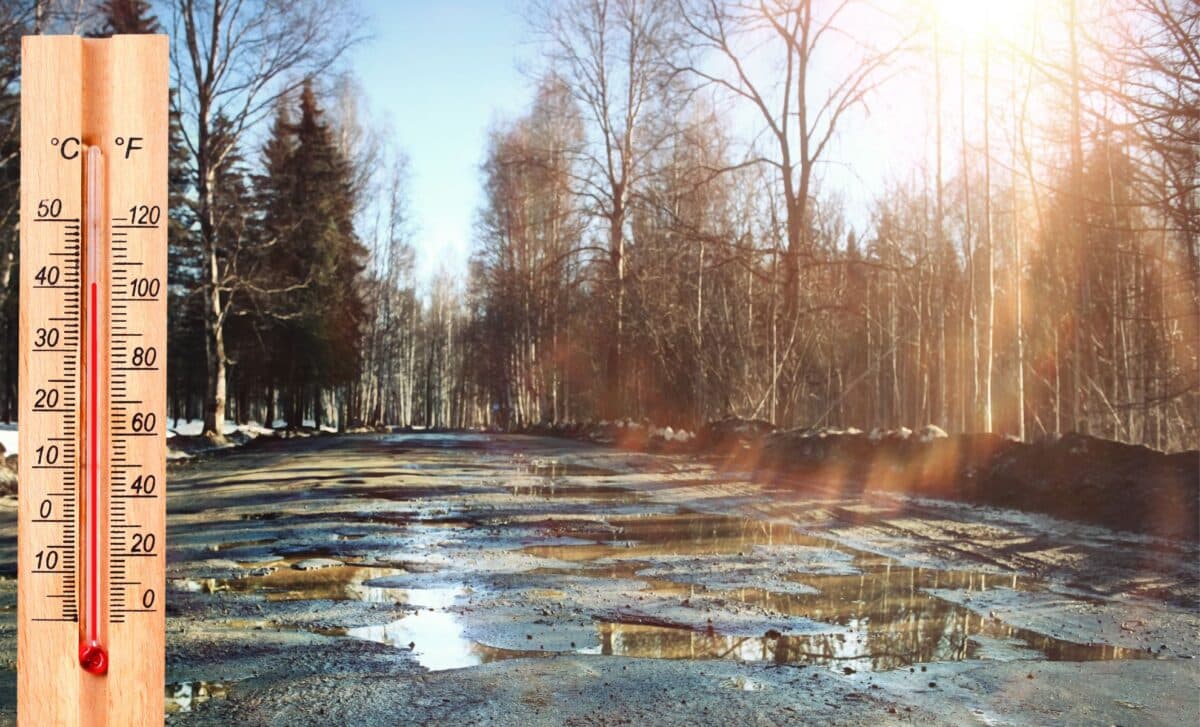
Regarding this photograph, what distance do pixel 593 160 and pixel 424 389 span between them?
48.7 m

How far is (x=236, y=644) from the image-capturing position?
14.9 feet

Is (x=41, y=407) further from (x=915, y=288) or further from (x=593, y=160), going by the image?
(x=915, y=288)

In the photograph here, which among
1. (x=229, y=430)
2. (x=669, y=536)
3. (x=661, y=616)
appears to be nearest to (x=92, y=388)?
(x=661, y=616)

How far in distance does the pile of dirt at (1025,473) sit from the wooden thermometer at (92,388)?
8.60 meters

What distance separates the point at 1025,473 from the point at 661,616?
23.9 ft

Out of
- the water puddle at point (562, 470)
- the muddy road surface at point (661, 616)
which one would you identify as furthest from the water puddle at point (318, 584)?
the water puddle at point (562, 470)

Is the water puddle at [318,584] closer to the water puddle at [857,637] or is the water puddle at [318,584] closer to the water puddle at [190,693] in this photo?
the water puddle at [857,637]

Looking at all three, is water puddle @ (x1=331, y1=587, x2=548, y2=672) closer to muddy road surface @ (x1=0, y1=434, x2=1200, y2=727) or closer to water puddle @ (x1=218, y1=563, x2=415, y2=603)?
muddy road surface @ (x1=0, y1=434, x2=1200, y2=727)

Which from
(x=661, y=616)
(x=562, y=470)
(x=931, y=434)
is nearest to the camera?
(x=661, y=616)

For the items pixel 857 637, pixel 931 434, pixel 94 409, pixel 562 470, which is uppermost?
pixel 94 409

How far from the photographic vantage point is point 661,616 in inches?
210

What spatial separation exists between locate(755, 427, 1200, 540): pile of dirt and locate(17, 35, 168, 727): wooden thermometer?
8.60 m

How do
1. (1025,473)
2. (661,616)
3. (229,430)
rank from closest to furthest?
(661,616), (1025,473), (229,430)

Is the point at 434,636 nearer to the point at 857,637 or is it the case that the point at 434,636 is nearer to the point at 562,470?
the point at 857,637
